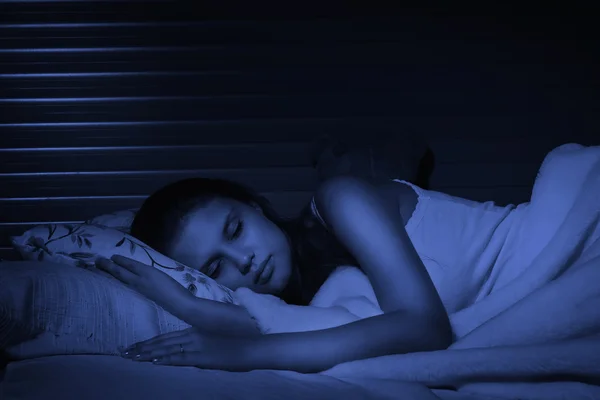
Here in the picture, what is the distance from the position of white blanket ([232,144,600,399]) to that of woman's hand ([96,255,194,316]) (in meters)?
0.19

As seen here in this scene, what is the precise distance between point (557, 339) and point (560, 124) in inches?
64.6

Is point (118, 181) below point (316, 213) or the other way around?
below

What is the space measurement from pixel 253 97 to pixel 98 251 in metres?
1.16

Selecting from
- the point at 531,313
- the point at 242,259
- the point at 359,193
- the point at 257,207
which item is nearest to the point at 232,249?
the point at 242,259

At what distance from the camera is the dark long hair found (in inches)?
67.7

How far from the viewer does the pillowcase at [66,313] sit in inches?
48.7

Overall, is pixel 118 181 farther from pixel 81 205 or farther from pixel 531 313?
pixel 531 313

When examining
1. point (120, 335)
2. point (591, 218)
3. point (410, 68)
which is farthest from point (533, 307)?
point (410, 68)

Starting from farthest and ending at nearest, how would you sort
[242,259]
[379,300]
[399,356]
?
[242,259]
[379,300]
[399,356]

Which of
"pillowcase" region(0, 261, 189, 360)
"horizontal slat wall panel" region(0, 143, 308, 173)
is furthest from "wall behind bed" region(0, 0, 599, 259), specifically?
"pillowcase" region(0, 261, 189, 360)

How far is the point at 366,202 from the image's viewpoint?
152 centimetres

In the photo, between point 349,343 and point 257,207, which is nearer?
point 349,343

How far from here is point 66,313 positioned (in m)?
1.29

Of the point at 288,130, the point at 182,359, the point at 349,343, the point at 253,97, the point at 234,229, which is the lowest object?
the point at 182,359
